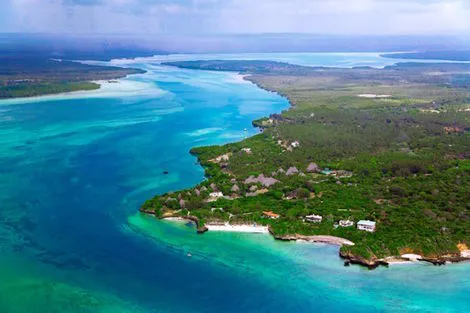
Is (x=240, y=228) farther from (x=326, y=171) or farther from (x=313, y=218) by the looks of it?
(x=326, y=171)

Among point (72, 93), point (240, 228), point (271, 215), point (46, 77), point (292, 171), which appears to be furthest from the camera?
point (46, 77)

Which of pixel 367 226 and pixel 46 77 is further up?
pixel 46 77

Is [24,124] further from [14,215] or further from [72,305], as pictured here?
[72,305]

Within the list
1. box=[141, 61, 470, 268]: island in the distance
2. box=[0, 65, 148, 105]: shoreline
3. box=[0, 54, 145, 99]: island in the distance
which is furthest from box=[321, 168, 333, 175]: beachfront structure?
box=[0, 54, 145, 99]: island in the distance

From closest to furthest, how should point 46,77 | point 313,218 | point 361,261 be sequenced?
point 361,261, point 313,218, point 46,77

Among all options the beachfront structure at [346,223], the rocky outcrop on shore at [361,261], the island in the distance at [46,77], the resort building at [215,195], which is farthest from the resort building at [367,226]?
the island in the distance at [46,77]

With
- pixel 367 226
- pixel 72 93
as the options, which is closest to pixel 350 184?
pixel 367 226

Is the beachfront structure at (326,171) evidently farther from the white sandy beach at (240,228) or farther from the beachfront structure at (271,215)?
the white sandy beach at (240,228)
